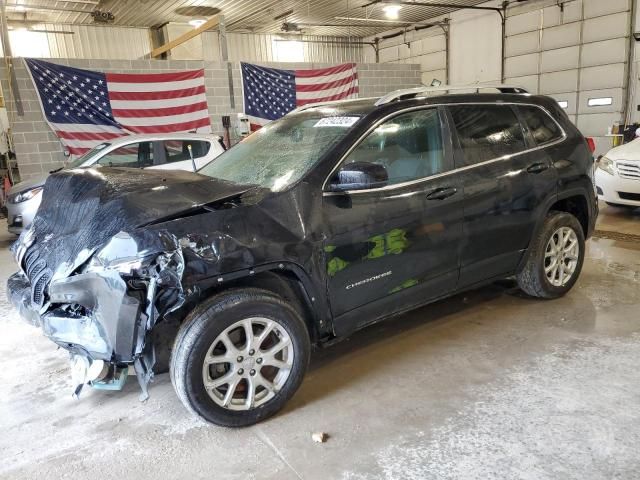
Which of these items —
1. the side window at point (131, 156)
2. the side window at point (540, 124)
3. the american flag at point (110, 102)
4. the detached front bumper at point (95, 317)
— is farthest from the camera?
the american flag at point (110, 102)

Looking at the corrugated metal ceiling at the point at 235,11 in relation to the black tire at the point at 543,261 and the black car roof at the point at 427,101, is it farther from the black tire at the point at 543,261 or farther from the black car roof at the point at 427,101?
the black tire at the point at 543,261

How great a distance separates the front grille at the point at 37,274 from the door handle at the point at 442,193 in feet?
7.26

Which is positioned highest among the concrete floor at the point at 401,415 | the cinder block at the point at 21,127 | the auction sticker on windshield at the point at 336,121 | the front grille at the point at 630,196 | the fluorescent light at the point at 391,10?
the fluorescent light at the point at 391,10

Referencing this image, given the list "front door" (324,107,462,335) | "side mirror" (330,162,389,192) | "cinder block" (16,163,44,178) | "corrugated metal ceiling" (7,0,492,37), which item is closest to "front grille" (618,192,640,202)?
"front door" (324,107,462,335)

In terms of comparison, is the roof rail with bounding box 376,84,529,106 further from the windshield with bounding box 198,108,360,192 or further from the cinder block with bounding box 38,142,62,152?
the cinder block with bounding box 38,142,62,152

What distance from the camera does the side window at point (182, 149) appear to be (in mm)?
7613

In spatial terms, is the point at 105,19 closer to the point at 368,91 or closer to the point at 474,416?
the point at 368,91

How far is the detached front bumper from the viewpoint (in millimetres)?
2242

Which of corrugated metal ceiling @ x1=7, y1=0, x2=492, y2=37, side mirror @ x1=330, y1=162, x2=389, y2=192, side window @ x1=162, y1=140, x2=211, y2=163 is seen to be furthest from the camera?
corrugated metal ceiling @ x1=7, y1=0, x2=492, y2=37

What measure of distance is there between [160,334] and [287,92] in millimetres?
10686

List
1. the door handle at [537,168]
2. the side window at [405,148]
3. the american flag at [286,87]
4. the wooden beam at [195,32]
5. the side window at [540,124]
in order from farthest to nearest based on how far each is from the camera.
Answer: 1. the american flag at [286,87]
2. the wooden beam at [195,32]
3. the side window at [540,124]
4. the door handle at [537,168]
5. the side window at [405,148]

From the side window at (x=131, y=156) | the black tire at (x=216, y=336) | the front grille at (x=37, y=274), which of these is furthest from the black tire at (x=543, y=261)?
the side window at (x=131, y=156)

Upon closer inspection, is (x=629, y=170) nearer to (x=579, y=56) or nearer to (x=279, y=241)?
(x=279, y=241)

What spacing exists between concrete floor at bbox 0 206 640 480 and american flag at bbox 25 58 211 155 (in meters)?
7.22
